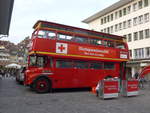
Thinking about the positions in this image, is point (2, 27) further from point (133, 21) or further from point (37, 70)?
point (133, 21)

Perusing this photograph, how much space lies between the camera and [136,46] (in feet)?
126

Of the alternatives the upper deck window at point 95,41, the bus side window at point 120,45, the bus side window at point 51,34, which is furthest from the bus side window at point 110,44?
the bus side window at point 51,34

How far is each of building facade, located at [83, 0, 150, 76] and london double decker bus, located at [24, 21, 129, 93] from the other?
67.9 feet

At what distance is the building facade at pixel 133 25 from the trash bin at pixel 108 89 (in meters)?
25.3

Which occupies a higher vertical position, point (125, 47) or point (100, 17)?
point (100, 17)

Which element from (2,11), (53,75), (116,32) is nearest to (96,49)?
(53,75)

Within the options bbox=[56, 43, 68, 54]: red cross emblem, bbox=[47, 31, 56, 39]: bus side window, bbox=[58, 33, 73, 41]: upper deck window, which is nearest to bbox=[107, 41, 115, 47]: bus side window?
bbox=[58, 33, 73, 41]: upper deck window

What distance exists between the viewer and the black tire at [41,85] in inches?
519

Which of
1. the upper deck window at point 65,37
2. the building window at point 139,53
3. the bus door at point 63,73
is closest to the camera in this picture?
the bus door at point 63,73

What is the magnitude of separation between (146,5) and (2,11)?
3058 centimetres

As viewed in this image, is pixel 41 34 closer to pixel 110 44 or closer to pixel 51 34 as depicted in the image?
pixel 51 34

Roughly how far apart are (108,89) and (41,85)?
4.70 metres

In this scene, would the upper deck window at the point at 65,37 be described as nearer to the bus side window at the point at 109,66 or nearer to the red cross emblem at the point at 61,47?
the red cross emblem at the point at 61,47

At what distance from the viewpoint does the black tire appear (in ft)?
43.3
